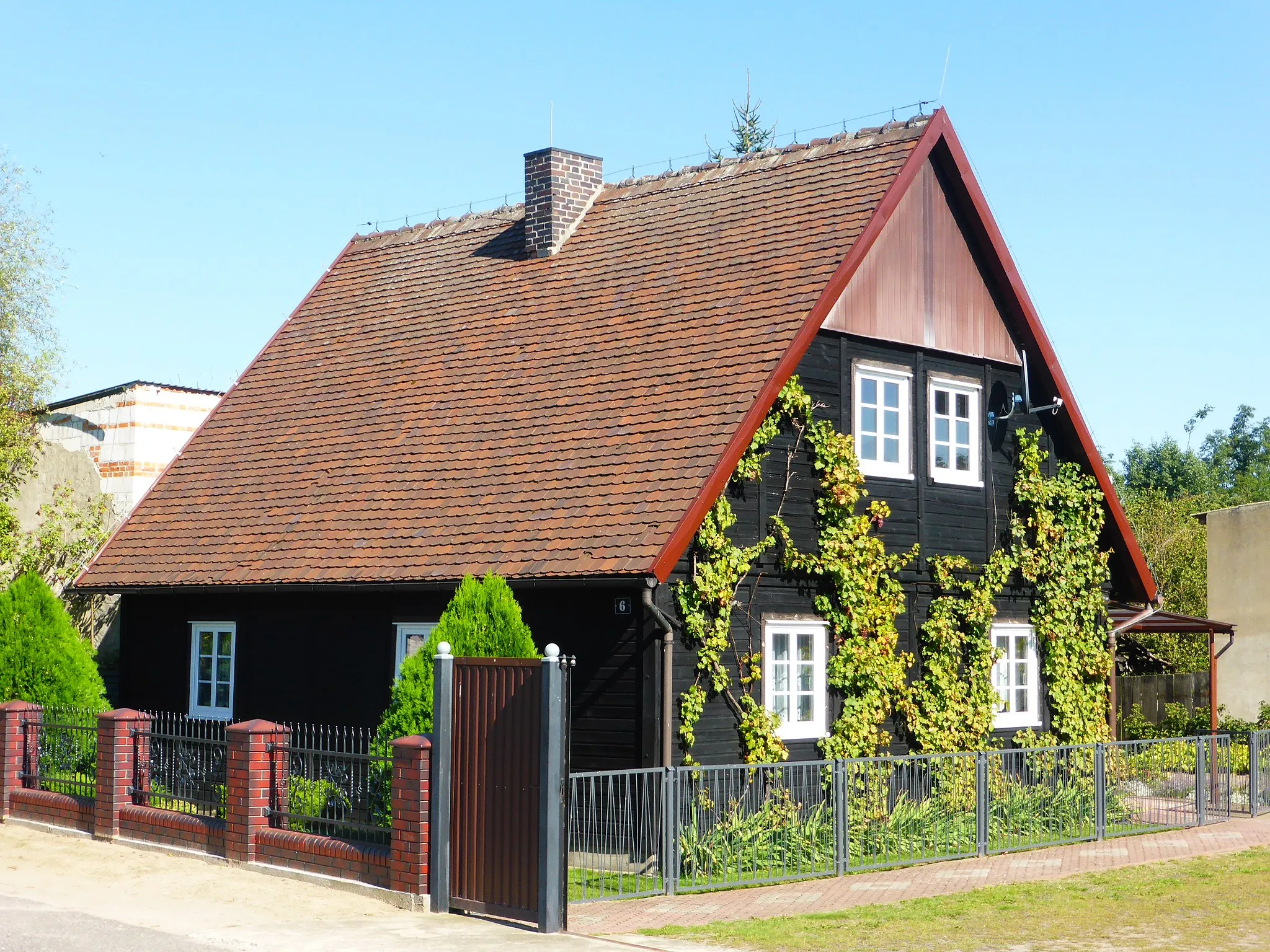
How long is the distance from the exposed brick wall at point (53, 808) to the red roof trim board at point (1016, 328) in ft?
22.0

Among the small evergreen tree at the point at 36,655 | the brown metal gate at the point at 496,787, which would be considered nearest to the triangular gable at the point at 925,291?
the brown metal gate at the point at 496,787

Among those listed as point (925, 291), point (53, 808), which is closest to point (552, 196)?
point (925, 291)

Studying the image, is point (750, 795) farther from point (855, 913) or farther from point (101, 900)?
point (101, 900)

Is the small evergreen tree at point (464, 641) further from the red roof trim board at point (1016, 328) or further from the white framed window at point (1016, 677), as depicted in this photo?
the white framed window at point (1016, 677)

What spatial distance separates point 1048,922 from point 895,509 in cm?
712

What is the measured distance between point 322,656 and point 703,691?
5.36 m

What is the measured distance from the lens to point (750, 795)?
642 inches

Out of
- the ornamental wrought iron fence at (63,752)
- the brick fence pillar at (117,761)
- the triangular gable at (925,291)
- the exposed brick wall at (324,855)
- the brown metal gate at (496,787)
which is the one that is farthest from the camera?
the triangular gable at (925,291)

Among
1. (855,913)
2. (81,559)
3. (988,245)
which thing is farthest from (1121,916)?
(81,559)

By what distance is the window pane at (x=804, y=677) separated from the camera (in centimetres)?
1755

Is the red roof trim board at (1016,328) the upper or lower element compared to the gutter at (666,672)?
upper

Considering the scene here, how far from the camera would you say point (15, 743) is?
17703mm

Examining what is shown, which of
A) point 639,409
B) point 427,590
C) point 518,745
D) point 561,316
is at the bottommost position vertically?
point 518,745

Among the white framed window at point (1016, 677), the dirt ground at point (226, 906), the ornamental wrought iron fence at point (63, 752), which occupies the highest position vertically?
the white framed window at point (1016, 677)
